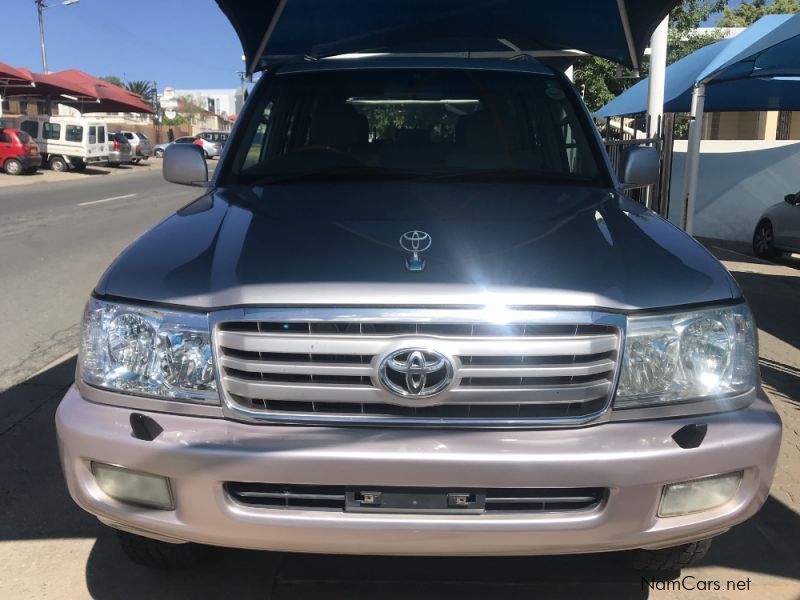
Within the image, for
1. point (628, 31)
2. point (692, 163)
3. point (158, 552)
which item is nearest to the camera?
point (158, 552)

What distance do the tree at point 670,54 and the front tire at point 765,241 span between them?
722 centimetres

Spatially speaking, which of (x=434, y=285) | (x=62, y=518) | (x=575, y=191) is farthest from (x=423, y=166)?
(x=62, y=518)

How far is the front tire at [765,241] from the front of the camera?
11398 mm

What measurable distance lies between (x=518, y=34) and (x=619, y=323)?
409cm

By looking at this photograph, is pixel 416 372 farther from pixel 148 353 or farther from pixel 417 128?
pixel 417 128

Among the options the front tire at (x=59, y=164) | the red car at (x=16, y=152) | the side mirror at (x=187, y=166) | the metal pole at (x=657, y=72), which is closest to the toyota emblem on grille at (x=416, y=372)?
the side mirror at (x=187, y=166)

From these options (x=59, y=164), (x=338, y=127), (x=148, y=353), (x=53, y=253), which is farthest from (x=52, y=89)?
(x=148, y=353)

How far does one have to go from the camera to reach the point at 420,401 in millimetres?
2088

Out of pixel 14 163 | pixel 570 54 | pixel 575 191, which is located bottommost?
pixel 14 163

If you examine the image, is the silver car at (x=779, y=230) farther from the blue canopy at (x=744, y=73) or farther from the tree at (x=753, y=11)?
the tree at (x=753, y=11)

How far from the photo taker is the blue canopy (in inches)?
331

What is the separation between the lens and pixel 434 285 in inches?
83.4

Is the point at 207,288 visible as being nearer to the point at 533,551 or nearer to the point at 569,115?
the point at 533,551

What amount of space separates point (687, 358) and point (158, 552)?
1.87 m
